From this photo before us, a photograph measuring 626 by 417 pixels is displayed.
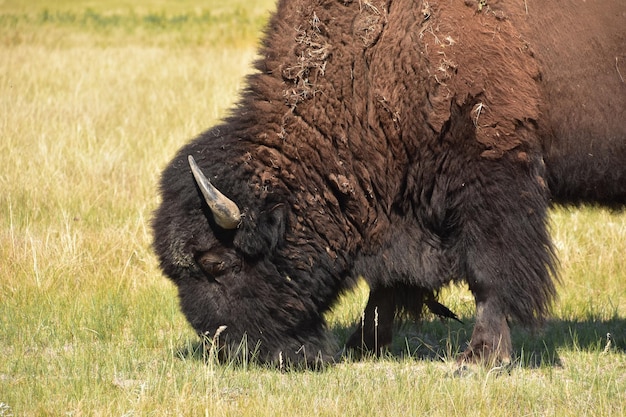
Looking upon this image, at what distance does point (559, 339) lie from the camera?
247 inches

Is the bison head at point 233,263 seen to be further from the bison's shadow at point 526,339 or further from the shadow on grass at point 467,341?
the bison's shadow at point 526,339

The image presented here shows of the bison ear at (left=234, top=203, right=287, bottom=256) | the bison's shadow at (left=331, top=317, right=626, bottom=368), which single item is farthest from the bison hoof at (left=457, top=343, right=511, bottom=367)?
the bison ear at (left=234, top=203, right=287, bottom=256)

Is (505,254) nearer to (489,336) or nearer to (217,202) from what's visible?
(489,336)

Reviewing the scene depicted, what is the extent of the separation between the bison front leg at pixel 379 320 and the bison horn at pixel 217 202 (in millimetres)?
1429

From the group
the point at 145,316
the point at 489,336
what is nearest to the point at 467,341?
the point at 489,336

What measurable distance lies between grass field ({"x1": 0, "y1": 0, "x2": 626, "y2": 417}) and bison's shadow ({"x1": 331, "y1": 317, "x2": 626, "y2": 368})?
0.8 inches

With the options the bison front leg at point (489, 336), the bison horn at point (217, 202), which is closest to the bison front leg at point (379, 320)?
the bison front leg at point (489, 336)

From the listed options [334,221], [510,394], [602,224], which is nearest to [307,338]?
[334,221]

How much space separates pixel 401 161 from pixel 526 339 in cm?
188

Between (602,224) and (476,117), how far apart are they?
372 cm

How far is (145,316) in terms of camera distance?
21.3 feet

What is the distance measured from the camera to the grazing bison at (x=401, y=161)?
5172mm

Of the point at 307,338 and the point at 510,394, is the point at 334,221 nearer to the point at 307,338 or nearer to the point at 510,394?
the point at 307,338

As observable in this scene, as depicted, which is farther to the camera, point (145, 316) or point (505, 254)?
point (145, 316)
